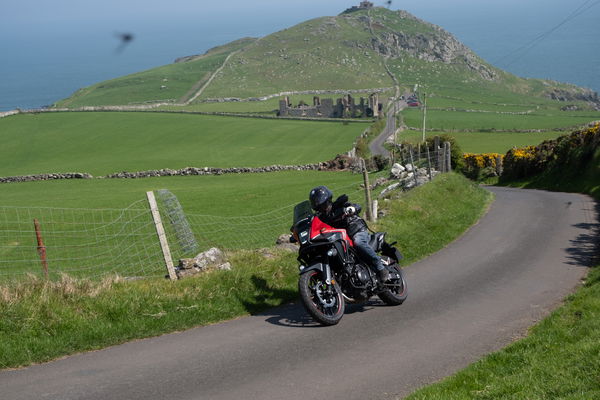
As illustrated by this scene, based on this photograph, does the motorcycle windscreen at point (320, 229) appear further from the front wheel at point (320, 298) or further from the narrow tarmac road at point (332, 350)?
the narrow tarmac road at point (332, 350)

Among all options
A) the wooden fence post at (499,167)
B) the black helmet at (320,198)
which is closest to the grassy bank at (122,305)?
the black helmet at (320,198)

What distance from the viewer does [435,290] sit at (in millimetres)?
12188

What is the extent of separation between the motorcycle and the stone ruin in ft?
391

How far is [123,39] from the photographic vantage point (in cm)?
1898

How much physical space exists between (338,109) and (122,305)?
420 feet

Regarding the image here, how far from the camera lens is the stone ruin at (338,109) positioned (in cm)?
13088

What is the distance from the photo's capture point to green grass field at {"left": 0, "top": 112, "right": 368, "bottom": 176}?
2574 inches

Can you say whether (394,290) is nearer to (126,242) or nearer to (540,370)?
(540,370)

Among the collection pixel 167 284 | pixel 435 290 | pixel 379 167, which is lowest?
pixel 379 167

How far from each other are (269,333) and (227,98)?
548ft

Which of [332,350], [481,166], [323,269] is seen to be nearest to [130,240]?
[323,269]

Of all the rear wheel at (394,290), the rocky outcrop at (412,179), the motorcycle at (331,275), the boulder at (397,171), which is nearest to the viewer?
the motorcycle at (331,275)

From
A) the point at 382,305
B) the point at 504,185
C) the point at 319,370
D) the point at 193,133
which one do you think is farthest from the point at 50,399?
the point at 193,133

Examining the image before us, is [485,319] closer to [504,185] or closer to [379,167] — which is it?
[504,185]
